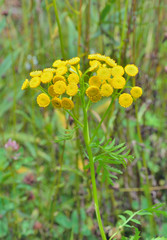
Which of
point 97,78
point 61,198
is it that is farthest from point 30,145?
point 97,78

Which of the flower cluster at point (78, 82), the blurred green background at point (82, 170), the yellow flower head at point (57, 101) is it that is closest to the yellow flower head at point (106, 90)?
the flower cluster at point (78, 82)

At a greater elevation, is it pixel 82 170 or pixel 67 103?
pixel 67 103

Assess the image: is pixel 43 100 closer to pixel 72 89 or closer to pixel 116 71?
pixel 72 89

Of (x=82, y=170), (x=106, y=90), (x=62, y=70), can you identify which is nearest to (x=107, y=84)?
(x=106, y=90)

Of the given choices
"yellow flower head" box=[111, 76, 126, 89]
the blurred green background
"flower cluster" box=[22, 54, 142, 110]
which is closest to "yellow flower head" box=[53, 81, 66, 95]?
"flower cluster" box=[22, 54, 142, 110]

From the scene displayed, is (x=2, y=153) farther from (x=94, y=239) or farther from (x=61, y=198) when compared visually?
(x=94, y=239)

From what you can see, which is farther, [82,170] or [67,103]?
[82,170]

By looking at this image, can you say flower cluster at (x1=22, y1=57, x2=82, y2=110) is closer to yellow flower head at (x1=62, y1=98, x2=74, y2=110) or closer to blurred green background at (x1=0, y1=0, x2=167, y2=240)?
yellow flower head at (x1=62, y1=98, x2=74, y2=110)

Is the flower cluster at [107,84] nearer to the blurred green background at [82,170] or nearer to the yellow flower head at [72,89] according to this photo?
the yellow flower head at [72,89]
